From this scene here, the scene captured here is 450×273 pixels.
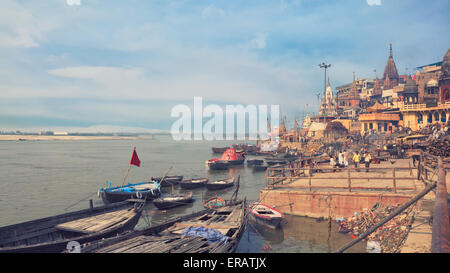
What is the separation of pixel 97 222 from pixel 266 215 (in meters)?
8.95

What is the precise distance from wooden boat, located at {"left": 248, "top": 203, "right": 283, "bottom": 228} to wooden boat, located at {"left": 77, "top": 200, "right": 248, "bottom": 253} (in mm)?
2013

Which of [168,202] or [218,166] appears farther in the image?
[218,166]

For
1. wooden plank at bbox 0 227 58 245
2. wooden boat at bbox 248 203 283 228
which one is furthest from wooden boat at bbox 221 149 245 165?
wooden plank at bbox 0 227 58 245

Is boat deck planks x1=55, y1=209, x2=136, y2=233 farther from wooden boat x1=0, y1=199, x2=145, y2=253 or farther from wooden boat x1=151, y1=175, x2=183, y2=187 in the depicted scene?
wooden boat x1=151, y1=175, x2=183, y2=187

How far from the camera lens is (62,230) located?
1262cm

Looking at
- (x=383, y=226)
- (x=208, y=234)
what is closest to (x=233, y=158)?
(x=383, y=226)

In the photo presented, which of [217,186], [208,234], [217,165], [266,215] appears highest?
[208,234]

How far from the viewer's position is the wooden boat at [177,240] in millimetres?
9214

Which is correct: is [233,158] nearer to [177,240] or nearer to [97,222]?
[97,222]

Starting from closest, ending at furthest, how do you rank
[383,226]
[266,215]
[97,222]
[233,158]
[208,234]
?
1. [208,234]
2. [383,226]
3. [97,222]
4. [266,215]
5. [233,158]
